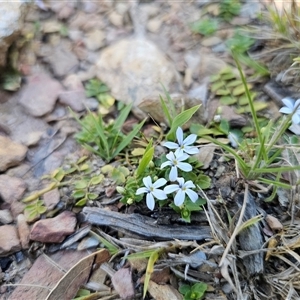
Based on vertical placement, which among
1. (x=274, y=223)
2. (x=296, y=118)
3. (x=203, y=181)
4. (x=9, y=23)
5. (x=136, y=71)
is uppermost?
(x=9, y=23)

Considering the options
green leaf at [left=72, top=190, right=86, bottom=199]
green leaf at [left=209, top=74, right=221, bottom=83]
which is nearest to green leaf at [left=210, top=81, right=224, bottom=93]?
green leaf at [left=209, top=74, right=221, bottom=83]

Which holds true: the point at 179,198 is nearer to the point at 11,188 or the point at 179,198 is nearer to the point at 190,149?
the point at 190,149

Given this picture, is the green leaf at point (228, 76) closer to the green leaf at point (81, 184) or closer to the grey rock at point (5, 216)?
the green leaf at point (81, 184)

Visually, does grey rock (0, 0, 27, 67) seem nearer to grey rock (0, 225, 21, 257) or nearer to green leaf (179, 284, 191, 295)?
grey rock (0, 225, 21, 257)

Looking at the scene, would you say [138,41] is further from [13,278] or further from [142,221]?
[13,278]

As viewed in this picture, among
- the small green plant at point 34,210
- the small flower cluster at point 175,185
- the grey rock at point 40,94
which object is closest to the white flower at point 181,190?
the small flower cluster at point 175,185

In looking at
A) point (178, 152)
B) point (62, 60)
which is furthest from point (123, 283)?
point (62, 60)

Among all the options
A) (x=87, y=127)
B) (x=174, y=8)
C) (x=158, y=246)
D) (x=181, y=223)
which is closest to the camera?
(x=158, y=246)

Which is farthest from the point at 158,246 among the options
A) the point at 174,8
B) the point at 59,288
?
the point at 174,8

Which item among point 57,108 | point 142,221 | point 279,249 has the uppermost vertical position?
point 57,108
